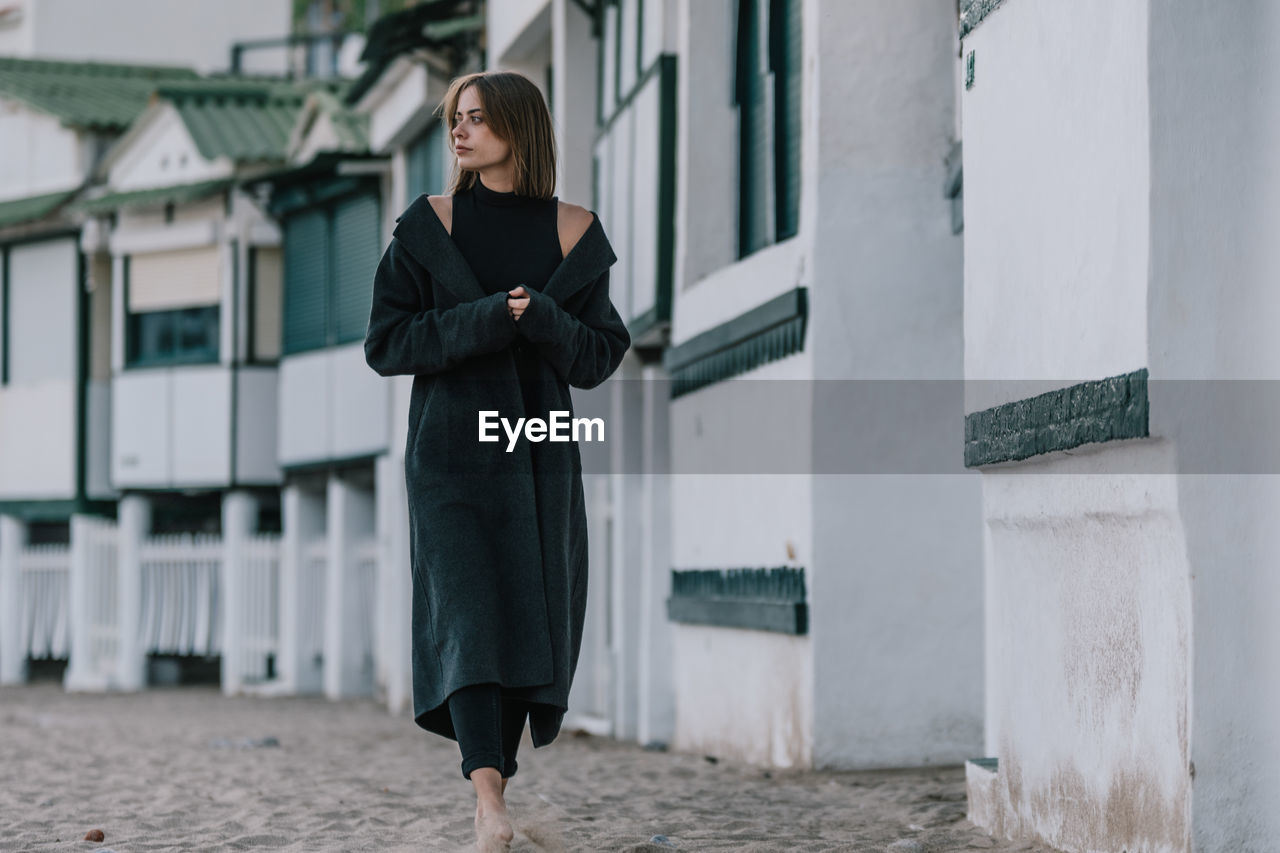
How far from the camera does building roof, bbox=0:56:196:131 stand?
2375 centimetres

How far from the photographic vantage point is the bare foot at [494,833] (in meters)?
4.36

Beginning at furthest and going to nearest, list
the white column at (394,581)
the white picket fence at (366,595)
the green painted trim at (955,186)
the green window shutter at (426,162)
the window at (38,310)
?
the window at (38,310) → the white picket fence at (366,595) → the white column at (394,581) → the green window shutter at (426,162) → the green painted trim at (955,186)

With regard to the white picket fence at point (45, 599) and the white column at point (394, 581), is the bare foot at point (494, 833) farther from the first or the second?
the white picket fence at point (45, 599)

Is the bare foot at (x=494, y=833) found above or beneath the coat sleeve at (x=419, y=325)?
beneath

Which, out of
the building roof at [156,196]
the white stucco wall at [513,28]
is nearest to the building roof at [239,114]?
the building roof at [156,196]

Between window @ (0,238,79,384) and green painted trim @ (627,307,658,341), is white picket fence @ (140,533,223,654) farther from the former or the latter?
green painted trim @ (627,307,658,341)

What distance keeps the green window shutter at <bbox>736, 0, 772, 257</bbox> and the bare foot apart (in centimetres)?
526

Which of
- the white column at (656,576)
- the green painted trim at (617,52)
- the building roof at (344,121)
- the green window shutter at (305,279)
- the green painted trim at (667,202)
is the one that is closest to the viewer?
the green painted trim at (667,202)

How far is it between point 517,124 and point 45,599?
65.6ft

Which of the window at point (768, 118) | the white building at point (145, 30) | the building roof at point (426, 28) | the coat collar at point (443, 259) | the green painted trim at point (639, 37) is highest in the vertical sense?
the white building at point (145, 30)

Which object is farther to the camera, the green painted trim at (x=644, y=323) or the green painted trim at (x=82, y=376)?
the green painted trim at (x=82, y=376)

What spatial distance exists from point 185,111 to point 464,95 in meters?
18.4

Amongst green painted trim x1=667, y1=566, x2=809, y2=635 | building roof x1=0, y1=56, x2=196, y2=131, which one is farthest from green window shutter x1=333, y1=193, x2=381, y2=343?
green painted trim x1=667, y1=566, x2=809, y2=635

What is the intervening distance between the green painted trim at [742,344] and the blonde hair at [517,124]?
3177 mm
